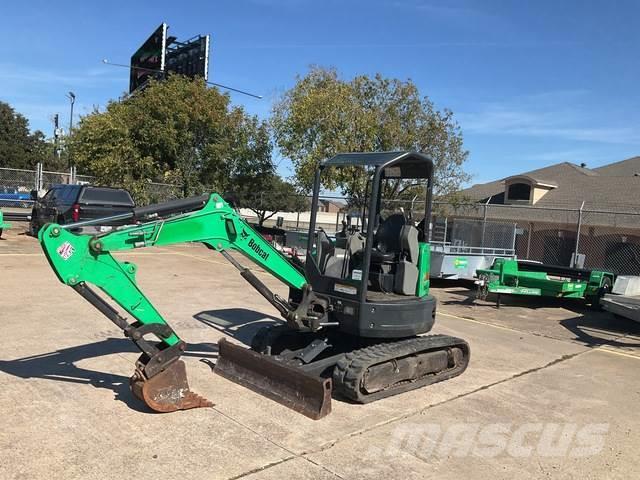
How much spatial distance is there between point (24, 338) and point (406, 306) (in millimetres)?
4553

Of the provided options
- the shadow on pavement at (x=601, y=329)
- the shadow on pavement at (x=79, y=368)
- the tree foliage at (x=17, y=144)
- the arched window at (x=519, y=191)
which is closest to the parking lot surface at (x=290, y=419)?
the shadow on pavement at (x=79, y=368)

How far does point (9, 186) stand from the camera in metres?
25.2

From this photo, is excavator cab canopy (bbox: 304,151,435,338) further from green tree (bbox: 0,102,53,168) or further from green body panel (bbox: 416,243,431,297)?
green tree (bbox: 0,102,53,168)

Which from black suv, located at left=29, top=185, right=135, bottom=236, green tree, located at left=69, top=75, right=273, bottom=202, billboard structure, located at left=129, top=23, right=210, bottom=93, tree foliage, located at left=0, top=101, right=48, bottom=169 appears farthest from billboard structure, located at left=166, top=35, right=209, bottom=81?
tree foliage, located at left=0, top=101, right=48, bottom=169

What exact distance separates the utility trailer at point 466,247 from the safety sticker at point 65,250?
10.3 metres

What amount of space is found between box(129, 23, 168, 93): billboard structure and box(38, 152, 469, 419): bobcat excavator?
30.2 meters

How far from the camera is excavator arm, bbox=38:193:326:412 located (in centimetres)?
439

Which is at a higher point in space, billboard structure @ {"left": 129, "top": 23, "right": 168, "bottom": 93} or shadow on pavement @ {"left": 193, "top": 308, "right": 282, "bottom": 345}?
billboard structure @ {"left": 129, "top": 23, "right": 168, "bottom": 93}

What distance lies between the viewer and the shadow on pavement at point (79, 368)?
5.31m

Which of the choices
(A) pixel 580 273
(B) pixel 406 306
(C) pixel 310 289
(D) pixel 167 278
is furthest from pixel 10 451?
(A) pixel 580 273

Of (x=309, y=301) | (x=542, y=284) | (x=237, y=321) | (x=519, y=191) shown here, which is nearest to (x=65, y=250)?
(x=309, y=301)

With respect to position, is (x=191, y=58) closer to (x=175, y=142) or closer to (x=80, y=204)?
(x=175, y=142)

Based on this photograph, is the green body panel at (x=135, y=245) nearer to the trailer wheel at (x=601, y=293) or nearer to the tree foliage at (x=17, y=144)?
the trailer wheel at (x=601, y=293)

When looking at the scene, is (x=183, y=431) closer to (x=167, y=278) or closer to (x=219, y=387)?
(x=219, y=387)
